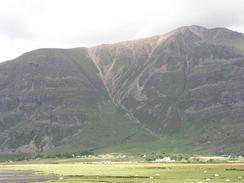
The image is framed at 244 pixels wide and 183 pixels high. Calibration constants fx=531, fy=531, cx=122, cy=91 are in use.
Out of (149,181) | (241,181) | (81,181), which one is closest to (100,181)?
(81,181)

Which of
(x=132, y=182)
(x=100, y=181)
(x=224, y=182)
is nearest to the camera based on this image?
(x=224, y=182)

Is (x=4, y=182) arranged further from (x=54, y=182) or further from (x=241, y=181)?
(x=241, y=181)

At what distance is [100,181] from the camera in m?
125

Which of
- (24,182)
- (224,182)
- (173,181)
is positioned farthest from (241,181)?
(24,182)

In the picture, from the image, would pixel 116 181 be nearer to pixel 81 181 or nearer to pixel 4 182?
pixel 81 181

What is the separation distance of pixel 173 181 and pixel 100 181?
753 inches

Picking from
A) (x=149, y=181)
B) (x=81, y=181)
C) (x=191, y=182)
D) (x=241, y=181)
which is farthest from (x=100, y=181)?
(x=241, y=181)

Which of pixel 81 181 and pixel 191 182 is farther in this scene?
pixel 81 181

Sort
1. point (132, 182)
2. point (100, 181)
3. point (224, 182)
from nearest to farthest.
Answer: point (224, 182) → point (132, 182) → point (100, 181)

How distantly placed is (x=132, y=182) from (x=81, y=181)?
14421 mm

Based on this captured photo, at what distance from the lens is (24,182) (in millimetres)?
130375

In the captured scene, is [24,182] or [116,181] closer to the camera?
[116,181]

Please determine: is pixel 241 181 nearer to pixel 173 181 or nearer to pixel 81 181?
pixel 173 181

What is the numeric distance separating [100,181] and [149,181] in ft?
43.3
